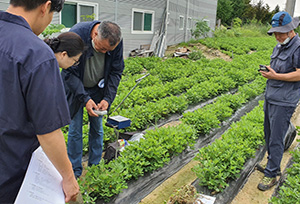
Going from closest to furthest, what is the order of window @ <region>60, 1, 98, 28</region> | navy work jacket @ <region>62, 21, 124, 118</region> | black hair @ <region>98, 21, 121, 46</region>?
black hair @ <region>98, 21, 121, 46</region> < navy work jacket @ <region>62, 21, 124, 118</region> < window @ <region>60, 1, 98, 28</region>

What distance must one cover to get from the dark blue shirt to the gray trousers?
2.95 m

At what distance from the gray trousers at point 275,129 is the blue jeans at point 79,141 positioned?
2266mm

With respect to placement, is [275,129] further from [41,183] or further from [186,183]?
[41,183]

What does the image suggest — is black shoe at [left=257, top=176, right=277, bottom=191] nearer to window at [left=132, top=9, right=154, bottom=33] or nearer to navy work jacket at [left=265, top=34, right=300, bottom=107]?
navy work jacket at [left=265, top=34, right=300, bottom=107]

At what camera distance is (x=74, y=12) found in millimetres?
10195

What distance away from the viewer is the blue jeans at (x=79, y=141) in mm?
3301

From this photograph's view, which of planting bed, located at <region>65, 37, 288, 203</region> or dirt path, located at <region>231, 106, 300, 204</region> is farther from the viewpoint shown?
dirt path, located at <region>231, 106, 300, 204</region>

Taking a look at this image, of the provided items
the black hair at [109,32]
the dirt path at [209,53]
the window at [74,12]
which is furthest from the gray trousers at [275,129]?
the dirt path at [209,53]

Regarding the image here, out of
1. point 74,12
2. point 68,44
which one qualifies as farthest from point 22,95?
point 74,12

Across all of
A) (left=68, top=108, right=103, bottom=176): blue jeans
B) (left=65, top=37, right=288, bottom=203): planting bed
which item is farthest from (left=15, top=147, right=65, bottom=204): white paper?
(left=68, top=108, right=103, bottom=176): blue jeans

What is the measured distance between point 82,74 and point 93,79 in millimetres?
166

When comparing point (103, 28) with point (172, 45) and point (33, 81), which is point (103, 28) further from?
point (172, 45)

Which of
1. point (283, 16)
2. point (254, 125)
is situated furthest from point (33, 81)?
point (254, 125)

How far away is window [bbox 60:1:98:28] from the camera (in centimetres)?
989
